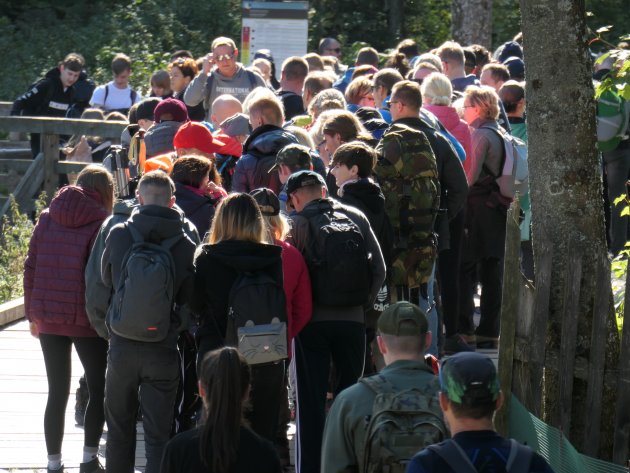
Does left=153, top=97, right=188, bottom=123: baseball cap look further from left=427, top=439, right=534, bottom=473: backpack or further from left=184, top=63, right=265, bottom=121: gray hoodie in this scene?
left=427, top=439, right=534, bottom=473: backpack

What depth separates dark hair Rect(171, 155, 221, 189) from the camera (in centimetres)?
761

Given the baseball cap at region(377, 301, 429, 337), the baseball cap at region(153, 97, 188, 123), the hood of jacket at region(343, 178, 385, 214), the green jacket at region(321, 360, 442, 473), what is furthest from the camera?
the baseball cap at region(153, 97, 188, 123)

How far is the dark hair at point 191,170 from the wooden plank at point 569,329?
2.61 m

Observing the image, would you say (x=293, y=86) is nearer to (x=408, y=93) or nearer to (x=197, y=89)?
(x=197, y=89)

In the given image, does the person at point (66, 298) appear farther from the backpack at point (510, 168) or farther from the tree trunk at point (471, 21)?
the tree trunk at point (471, 21)

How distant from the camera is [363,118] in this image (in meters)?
9.73

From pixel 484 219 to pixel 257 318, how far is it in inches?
154

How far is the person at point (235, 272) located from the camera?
651 centimetres

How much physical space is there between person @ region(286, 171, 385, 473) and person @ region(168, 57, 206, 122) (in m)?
6.27

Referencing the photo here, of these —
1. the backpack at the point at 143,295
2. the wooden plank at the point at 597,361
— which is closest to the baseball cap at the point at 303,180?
the backpack at the point at 143,295

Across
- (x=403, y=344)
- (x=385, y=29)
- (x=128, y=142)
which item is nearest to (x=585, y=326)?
(x=403, y=344)

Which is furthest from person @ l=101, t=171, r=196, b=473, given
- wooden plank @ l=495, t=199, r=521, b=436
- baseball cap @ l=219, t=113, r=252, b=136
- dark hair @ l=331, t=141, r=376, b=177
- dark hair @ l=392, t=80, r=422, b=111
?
baseball cap @ l=219, t=113, r=252, b=136

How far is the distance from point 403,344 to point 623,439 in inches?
47.6

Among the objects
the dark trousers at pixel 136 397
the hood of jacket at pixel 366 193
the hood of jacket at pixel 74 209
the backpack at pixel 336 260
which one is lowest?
the dark trousers at pixel 136 397
